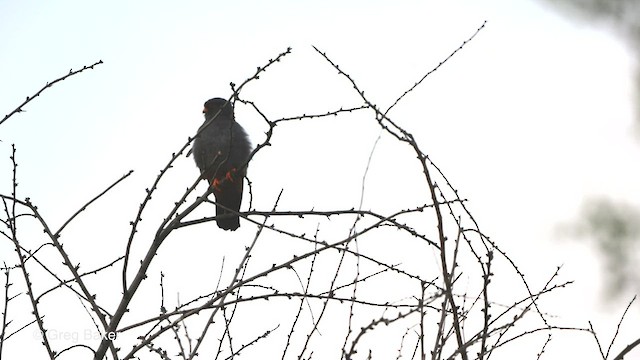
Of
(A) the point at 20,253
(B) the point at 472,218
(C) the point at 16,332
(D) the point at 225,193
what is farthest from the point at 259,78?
(D) the point at 225,193

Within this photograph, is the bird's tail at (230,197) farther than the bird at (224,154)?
Yes

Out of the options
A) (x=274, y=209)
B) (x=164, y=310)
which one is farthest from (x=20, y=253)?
(x=274, y=209)

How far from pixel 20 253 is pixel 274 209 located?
103cm

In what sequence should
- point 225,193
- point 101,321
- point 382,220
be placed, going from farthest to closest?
→ 1. point 225,193
2. point 101,321
3. point 382,220

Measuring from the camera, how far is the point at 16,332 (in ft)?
9.97

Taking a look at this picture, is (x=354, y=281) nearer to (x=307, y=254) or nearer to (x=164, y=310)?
(x=307, y=254)

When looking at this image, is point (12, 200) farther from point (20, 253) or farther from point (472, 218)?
point (472, 218)

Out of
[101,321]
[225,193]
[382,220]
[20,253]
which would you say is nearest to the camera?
[382,220]

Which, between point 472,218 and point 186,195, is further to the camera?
point 186,195

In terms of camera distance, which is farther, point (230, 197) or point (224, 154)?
point (230, 197)

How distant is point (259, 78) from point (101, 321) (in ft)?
3.58

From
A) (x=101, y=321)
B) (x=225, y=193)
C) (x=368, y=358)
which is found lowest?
(x=368, y=358)

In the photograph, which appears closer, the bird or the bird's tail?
the bird

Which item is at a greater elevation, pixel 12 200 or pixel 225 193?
pixel 225 193
